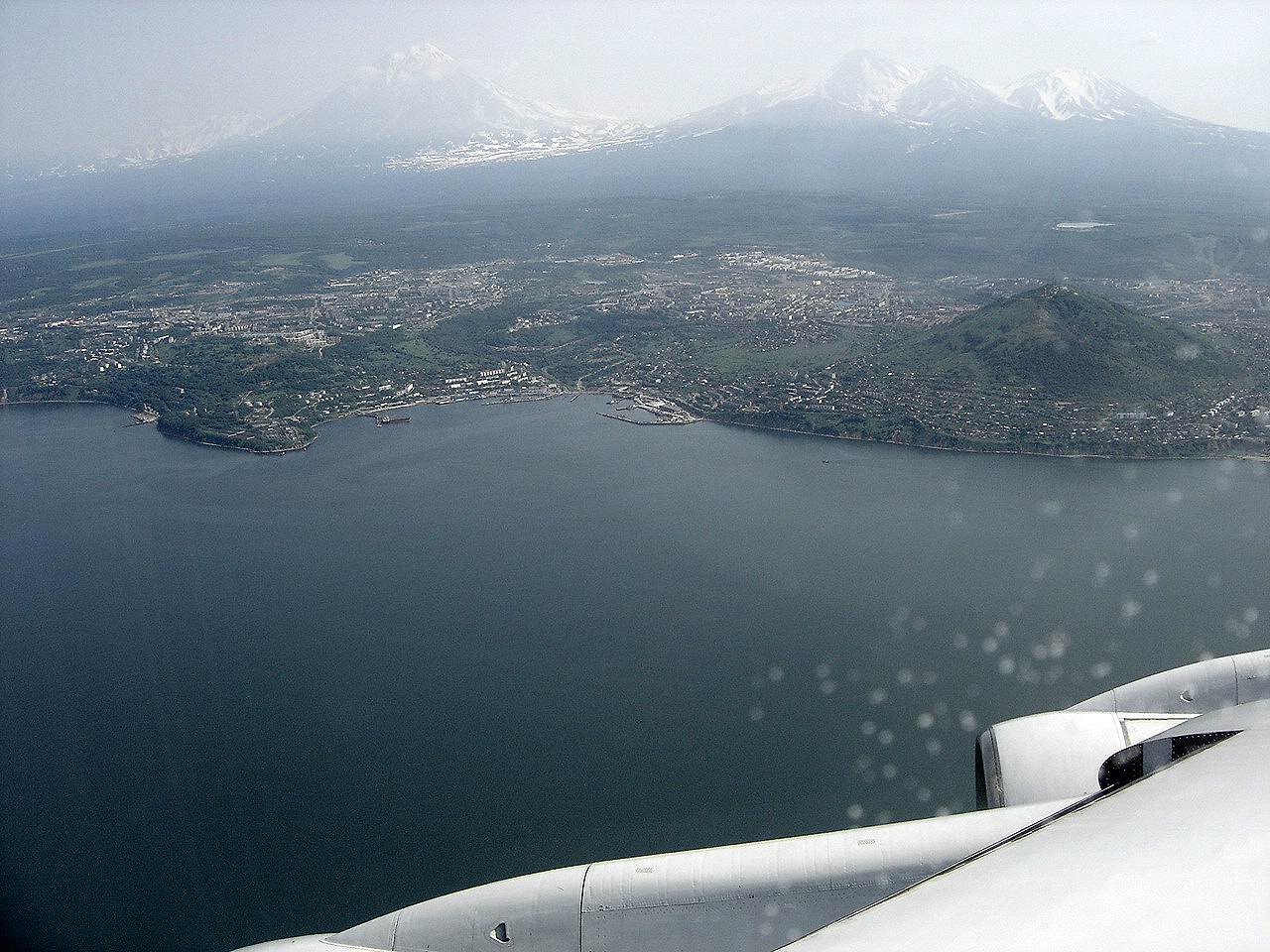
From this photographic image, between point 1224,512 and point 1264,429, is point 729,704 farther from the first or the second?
point 1264,429

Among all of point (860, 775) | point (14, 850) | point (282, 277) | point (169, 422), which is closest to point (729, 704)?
point (860, 775)

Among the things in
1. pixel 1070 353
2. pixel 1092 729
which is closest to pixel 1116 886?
pixel 1092 729

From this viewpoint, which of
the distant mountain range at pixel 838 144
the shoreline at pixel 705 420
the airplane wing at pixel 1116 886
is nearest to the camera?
the airplane wing at pixel 1116 886

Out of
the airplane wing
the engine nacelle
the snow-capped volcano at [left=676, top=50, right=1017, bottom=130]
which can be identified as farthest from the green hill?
the snow-capped volcano at [left=676, top=50, right=1017, bottom=130]

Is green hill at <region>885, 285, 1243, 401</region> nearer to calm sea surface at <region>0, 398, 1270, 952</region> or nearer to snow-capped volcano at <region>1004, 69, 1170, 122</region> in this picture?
calm sea surface at <region>0, 398, 1270, 952</region>

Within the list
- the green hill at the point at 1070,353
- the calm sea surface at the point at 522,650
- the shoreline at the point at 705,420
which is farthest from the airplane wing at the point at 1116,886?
the green hill at the point at 1070,353

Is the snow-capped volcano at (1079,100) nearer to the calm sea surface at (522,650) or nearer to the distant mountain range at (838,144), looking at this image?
the distant mountain range at (838,144)
